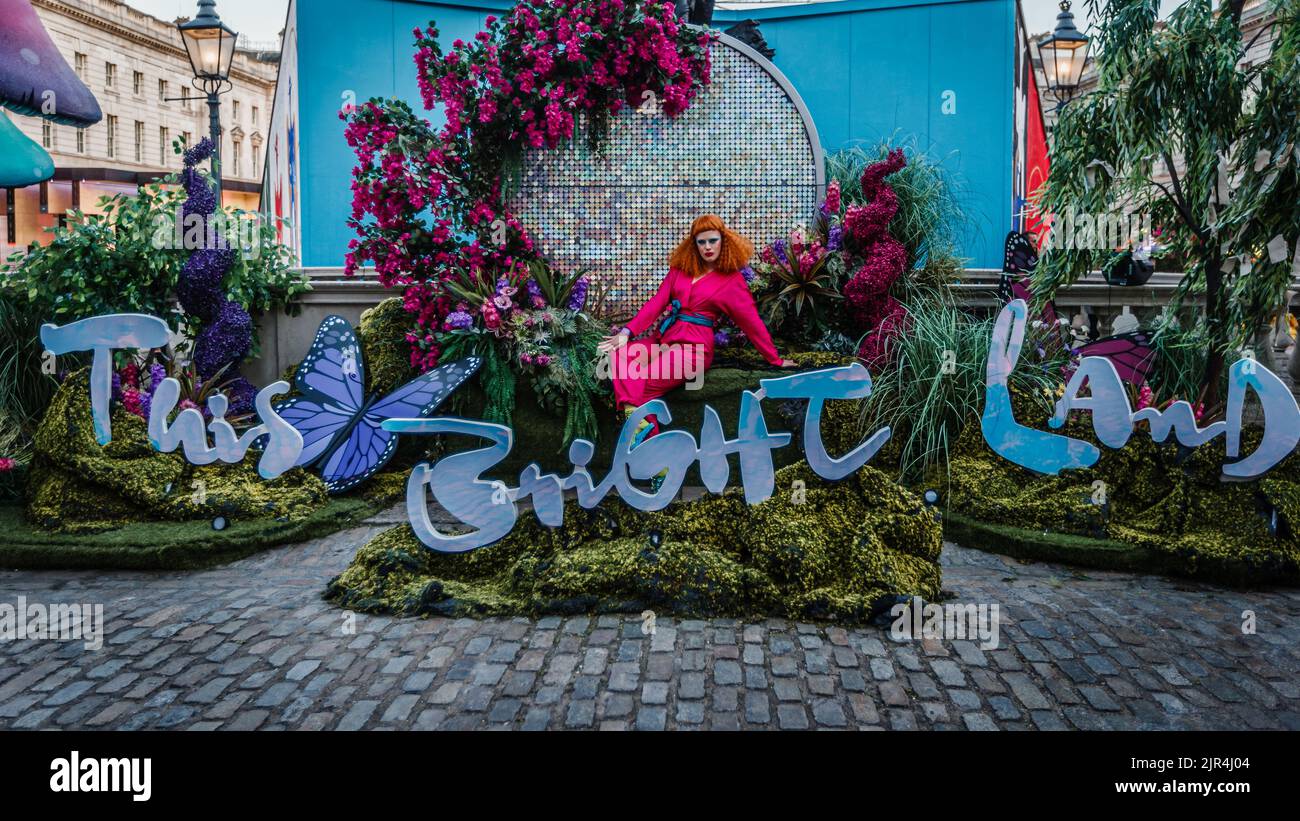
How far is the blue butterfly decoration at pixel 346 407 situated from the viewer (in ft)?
22.9

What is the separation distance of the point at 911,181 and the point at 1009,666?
A: 508cm

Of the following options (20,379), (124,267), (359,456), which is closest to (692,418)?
(359,456)

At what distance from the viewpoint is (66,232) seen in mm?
7289

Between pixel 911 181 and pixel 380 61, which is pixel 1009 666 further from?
pixel 380 61

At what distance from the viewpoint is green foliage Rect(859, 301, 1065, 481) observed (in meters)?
6.52

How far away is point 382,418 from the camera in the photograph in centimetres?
716

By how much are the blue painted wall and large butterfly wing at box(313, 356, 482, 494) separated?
286 centimetres

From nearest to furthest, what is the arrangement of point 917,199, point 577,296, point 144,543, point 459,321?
1. point 144,543
2. point 459,321
3. point 577,296
4. point 917,199

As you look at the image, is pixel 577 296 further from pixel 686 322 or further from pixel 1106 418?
pixel 1106 418

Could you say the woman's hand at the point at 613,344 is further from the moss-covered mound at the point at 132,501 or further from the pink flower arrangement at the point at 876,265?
the moss-covered mound at the point at 132,501

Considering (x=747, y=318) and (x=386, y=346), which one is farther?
(x=386, y=346)

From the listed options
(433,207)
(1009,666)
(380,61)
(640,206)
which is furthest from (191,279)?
(1009,666)

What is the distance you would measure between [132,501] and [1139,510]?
6.25 metres

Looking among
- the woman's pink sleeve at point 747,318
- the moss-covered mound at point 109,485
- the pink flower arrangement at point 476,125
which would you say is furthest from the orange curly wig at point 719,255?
the moss-covered mound at point 109,485
